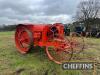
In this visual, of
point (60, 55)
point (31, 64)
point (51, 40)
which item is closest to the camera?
point (31, 64)

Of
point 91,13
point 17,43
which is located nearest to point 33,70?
point 17,43

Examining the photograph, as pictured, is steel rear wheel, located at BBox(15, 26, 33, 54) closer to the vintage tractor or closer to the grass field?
the vintage tractor

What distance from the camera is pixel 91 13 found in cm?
4031

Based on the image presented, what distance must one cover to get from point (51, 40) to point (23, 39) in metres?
1.30

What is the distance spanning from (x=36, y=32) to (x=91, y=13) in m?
32.6

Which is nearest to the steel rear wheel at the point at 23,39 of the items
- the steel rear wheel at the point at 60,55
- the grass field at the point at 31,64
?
the grass field at the point at 31,64

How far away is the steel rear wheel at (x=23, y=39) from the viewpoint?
8.48 metres

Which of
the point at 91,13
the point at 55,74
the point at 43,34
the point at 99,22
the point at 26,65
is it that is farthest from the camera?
the point at 91,13

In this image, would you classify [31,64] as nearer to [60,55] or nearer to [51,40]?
[60,55]

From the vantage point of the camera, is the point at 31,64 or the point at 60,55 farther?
the point at 60,55

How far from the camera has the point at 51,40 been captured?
27.0ft

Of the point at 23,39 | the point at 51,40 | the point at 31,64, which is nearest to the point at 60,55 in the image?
the point at 51,40

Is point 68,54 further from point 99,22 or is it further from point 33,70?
point 99,22

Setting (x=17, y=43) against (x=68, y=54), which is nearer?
(x=68, y=54)
